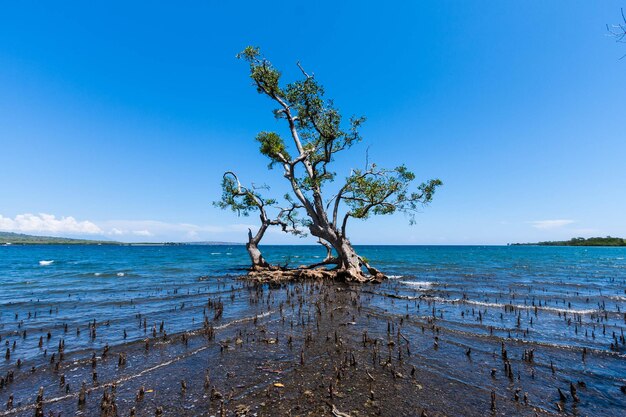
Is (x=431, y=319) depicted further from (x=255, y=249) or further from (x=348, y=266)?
(x=255, y=249)

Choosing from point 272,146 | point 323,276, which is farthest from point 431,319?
point 272,146

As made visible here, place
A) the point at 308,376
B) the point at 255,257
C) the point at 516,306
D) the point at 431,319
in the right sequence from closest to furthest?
the point at 308,376 → the point at 431,319 → the point at 516,306 → the point at 255,257

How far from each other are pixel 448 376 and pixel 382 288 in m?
17.0

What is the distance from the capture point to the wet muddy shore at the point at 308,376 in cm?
647

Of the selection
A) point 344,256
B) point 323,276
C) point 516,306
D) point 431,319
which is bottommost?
point 516,306

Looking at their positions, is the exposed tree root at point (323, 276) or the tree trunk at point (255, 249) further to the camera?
the tree trunk at point (255, 249)

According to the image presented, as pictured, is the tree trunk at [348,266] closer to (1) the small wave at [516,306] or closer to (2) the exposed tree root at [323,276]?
(2) the exposed tree root at [323,276]

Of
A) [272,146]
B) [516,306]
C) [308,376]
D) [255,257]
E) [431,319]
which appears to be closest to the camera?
[308,376]

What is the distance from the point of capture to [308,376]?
7.85 m

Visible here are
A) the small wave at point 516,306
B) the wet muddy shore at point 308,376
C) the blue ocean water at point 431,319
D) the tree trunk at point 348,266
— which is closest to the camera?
the wet muddy shore at point 308,376

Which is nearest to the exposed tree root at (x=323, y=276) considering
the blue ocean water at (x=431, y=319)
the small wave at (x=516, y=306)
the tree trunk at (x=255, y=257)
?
the blue ocean water at (x=431, y=319)

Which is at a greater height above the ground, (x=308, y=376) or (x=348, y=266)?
(x=348, y=266)

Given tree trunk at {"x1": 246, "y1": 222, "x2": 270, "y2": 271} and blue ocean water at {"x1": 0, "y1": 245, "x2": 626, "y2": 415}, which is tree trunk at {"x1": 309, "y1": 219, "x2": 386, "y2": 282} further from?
tree trunk at {"x1": 246, "y1": 222, "x2": 270, "y2": 271}

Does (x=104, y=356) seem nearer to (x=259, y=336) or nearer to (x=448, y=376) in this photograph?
(x=259, y=336)
